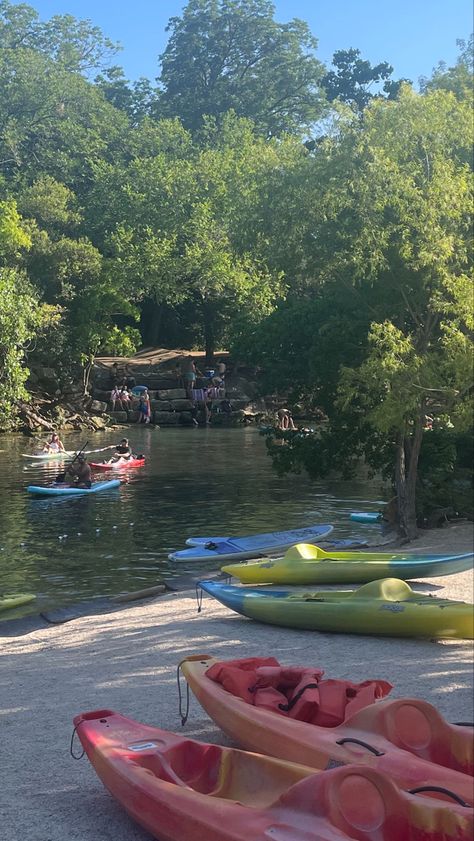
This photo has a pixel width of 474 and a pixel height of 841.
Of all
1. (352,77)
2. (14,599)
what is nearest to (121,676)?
(14,599)

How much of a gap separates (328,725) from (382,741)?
0.99 metres

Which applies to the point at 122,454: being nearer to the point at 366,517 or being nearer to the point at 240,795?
the point at 366,517

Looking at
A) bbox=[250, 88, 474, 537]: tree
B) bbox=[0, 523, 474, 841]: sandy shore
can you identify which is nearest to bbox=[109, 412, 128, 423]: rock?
bbox=[250, 88, 474, 537]: tree

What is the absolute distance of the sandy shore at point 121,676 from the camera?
523cm

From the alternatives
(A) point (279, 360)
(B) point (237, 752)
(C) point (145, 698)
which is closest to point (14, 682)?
(C) point (145, 698)

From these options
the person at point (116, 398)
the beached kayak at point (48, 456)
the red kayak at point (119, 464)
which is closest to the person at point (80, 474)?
the red kayak at point (119, 464)

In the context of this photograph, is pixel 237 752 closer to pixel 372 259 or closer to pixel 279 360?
pixel 372 259

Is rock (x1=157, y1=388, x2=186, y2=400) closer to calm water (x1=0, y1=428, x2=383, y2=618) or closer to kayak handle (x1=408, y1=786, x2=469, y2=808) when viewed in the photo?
calm water (x1=0, y1=428, x2=383, y2=618)

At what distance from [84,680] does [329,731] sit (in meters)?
3.29

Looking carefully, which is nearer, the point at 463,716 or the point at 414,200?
the point at 463,716

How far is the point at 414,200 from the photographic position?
13602 mm

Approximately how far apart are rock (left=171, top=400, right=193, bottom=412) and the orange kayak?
3591 cm

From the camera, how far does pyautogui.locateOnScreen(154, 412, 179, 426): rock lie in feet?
136

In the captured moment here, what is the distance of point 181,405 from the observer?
41.8m
